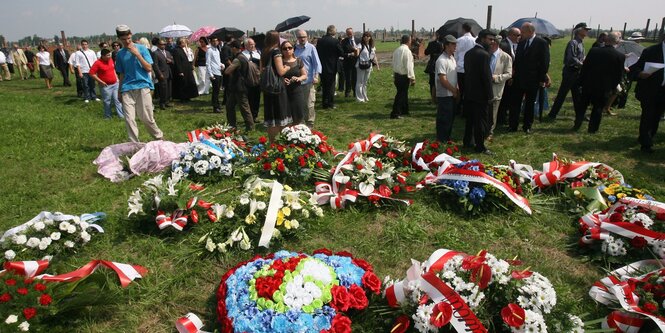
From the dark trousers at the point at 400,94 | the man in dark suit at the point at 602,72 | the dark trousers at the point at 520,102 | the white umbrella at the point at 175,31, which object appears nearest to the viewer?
the man in dark suit at the point at 602,72

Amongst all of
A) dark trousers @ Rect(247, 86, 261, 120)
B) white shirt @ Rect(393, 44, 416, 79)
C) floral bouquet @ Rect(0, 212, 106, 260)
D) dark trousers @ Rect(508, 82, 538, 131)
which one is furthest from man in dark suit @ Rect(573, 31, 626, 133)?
floral bouquet @ Rect(0, 212, 106, 260)

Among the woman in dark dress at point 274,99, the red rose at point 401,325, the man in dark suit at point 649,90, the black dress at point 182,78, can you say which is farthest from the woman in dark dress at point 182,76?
the red rose at point 401,325

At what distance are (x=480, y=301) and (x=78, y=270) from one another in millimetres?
2902

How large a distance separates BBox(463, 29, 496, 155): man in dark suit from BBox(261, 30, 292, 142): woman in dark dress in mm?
2631

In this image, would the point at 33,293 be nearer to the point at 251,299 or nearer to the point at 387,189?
the point at 251,299

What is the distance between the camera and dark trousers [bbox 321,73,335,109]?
10.2 metres

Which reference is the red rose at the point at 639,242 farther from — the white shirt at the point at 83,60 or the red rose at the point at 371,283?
the white shirt at the point at 83,60

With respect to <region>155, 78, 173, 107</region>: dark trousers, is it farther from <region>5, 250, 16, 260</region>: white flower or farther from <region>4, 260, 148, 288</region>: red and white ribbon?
<region>4, 260, 148, 288</region>: red and white ribbon

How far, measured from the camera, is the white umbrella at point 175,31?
13984 mm

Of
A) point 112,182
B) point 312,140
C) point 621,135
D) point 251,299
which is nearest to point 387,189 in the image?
point 312,140

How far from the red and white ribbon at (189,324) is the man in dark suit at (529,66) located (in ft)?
22.1

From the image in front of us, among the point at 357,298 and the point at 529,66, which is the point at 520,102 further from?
the point at 357,298

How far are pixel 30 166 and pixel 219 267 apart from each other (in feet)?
14.8

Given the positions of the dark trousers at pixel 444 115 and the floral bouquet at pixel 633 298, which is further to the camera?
the dark trousers at pixel 444 115
